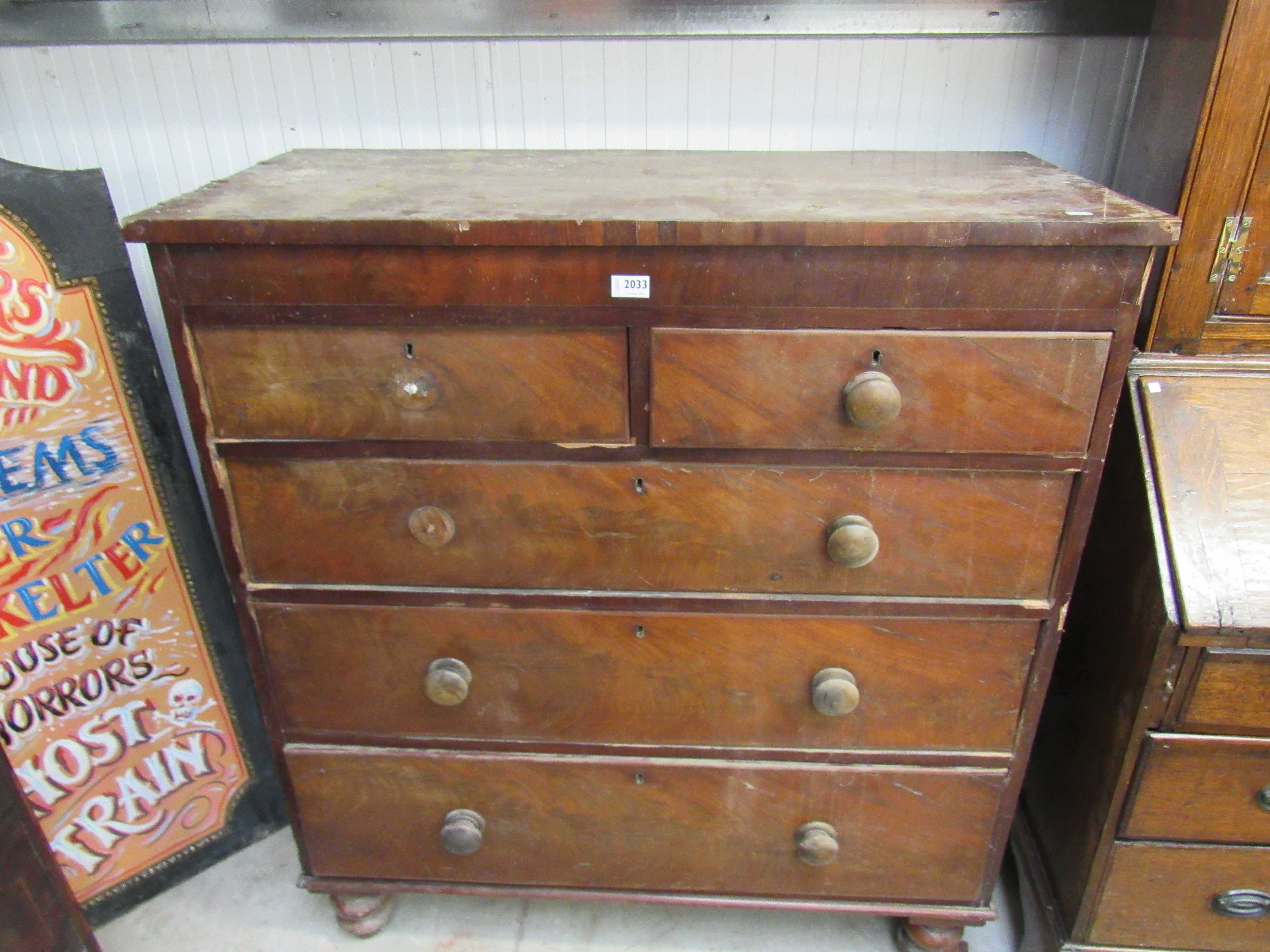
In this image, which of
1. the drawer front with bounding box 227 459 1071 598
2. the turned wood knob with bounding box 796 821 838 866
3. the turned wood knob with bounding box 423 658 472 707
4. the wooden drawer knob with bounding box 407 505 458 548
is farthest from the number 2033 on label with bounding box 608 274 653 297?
the turned wood knob with bounding box 796 821 838 866

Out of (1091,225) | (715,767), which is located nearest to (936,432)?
(1091,225)

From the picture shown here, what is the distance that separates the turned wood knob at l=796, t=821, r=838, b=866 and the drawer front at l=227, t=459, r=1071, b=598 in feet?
1.26

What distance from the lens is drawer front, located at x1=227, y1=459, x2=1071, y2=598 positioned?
1019 millimetres

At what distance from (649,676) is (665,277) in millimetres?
538

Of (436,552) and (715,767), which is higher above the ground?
(436,552)

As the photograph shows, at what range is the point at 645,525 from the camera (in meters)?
1.05

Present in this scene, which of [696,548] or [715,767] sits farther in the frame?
[715,767]

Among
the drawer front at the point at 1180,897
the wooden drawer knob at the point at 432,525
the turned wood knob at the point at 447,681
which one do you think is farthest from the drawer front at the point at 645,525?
the drawer front at the point at 1180,897

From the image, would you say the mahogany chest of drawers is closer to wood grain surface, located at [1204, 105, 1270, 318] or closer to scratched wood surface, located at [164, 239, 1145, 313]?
wood grain surface, located at [1204, 105, 1270, 318]

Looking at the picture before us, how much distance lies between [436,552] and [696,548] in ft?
1.08

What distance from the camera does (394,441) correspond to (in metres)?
1.02

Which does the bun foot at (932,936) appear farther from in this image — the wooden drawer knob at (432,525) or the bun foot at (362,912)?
the wooden drawer knob at (432,525)

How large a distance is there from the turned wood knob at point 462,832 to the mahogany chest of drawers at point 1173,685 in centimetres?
87

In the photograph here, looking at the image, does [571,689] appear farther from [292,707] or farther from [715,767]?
[292,707]
